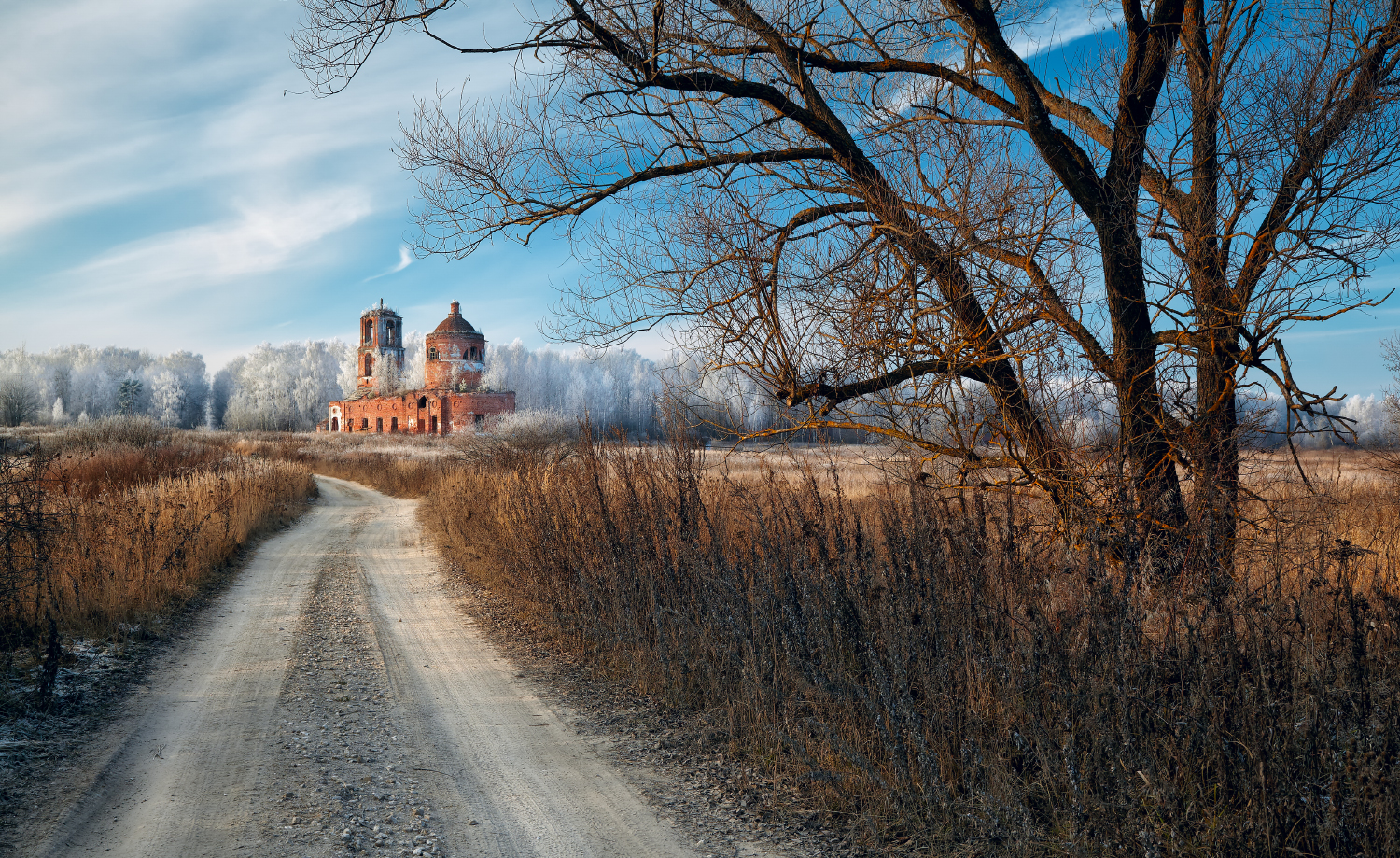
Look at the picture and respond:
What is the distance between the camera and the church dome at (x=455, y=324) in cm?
6253

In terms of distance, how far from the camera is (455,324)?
6297 centimetres

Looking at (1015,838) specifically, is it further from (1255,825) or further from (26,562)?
(26,562)

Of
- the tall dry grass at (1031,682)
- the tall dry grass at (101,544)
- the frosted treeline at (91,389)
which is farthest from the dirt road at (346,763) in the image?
the frosted treeline at (91,389)

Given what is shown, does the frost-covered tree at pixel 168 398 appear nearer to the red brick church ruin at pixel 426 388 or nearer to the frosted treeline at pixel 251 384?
the frosted treeline at pixel 251 384

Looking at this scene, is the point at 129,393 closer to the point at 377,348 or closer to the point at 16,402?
the point at 16,402

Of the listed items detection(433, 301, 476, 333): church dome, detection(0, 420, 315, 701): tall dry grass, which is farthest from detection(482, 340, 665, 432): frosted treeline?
detection(0, 420, 315, 701): tall dry grass

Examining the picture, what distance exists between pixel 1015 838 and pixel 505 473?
11618mm

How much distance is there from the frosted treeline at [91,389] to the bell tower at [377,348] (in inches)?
896

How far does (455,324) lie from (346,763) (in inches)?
2461

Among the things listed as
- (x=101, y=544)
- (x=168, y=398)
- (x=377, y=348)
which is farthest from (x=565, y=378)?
(x=101, y=544)

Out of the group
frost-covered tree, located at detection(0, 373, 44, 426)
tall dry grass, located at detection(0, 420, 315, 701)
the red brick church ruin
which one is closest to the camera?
tall dry grass, located at detection(0, 420, 315, 701)

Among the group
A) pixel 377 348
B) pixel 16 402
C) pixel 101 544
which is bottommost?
pixel 101 544

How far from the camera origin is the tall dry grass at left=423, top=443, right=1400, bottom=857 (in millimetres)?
2994

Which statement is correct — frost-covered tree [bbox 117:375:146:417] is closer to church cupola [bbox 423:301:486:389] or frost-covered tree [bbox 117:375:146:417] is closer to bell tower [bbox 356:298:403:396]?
bell tower [bbox 356:298:403:396]
